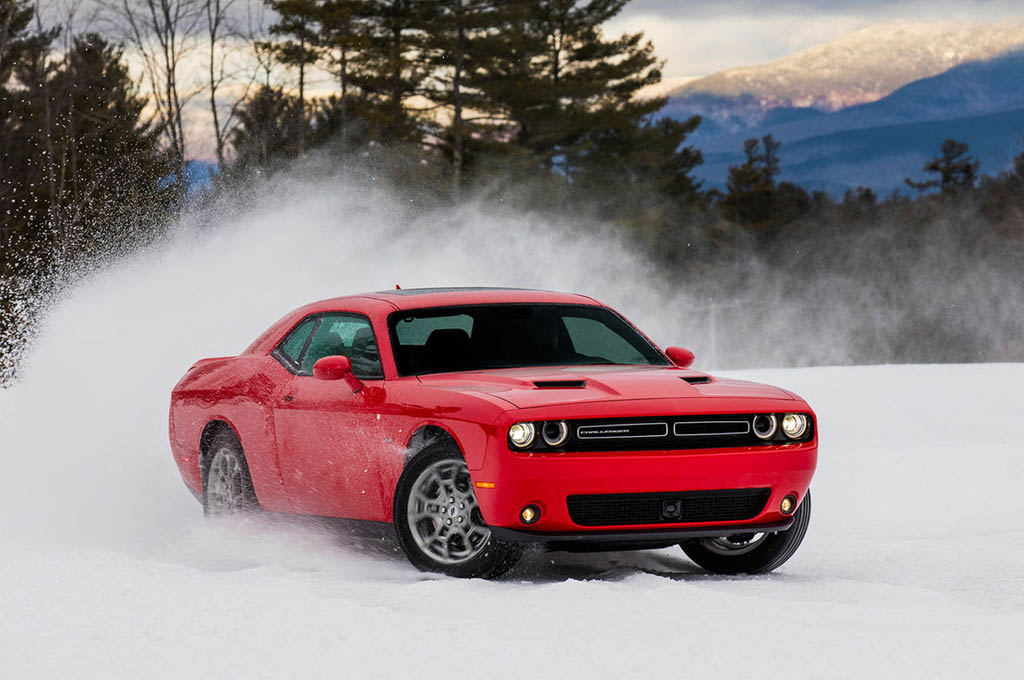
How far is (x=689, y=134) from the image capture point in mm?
58594

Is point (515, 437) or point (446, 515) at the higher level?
point (515, 437)

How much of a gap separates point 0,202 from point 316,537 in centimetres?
A: 3060

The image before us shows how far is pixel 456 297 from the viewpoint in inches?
297

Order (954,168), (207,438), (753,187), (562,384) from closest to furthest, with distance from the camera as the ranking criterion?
(562,384) < (207,438) < (954,168) < (753,187)

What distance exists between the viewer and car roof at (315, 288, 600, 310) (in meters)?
7.46

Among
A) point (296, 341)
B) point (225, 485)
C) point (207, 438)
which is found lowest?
point (225, 485)

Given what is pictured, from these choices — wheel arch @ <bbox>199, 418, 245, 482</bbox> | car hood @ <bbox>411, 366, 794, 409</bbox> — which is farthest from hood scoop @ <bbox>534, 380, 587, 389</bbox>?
wheel arch @ <bbox>199, 418, 245, 482</bbox>

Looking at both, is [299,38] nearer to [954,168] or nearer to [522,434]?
[522,434]

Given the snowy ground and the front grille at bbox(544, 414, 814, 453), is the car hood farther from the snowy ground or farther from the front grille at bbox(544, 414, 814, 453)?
the snowy ground

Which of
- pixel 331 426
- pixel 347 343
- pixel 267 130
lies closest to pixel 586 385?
pixel 331 426

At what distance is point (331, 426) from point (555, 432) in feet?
4.93

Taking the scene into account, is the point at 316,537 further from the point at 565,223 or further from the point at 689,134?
the point at 689,134

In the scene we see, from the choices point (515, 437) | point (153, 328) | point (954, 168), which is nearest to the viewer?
point (515, 437)

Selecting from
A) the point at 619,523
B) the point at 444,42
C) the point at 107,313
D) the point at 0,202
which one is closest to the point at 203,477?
the point at 619,523
